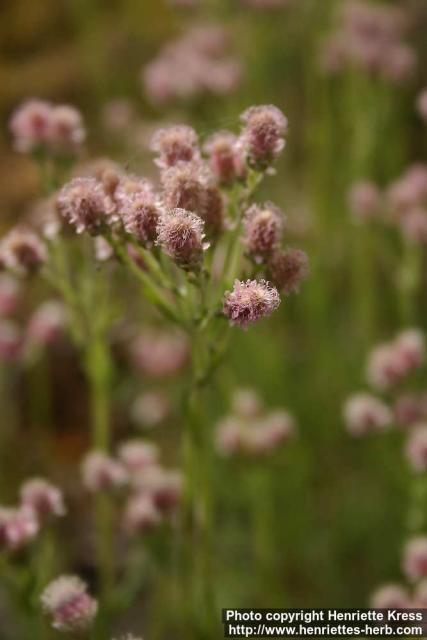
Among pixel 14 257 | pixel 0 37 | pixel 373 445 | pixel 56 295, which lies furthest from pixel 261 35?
pixel 0 37

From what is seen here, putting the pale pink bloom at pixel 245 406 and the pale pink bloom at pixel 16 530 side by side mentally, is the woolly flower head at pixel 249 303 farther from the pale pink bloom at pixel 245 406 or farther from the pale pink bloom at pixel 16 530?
the pale pink bloom at pixel 245 406

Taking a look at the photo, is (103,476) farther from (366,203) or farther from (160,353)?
(366,203)

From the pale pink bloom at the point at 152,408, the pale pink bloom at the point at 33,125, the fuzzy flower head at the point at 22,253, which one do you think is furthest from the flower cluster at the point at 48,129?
the pale pink bloom at the point at 152,408

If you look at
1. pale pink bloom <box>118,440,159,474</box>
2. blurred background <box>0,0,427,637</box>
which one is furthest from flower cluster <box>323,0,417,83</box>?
pale pink bloom <box>118,440,159,474</box>

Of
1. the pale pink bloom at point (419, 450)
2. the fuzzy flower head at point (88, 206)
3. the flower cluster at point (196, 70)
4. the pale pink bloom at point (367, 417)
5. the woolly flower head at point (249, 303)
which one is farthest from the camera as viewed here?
the flower cluster at point (196, 70)

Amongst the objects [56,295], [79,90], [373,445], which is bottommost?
[373,445]

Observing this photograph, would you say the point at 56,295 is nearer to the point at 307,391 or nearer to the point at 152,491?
the point at 307,391
